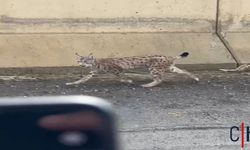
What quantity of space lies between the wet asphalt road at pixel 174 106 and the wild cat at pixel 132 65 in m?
0.16

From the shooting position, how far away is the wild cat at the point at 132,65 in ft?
31.0

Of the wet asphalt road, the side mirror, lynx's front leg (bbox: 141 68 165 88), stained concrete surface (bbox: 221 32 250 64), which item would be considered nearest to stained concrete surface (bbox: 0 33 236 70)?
stained concrete surface (bbox: 221 32 250 64)

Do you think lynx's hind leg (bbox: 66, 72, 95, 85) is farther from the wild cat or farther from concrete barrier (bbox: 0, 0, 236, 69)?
concrete barrier (bbox: 0, 0, 236, 69)

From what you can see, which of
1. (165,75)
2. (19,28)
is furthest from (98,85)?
(19,28)

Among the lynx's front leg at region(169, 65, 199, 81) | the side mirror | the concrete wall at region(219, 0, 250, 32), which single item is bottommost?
the lynx's front leg at region(169, 65, 199, 81)

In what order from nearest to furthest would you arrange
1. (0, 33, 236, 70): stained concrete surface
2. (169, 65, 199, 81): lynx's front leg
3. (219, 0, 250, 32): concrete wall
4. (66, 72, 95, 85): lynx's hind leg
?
(66, 72, 95, 85): lynx's hind leg < (169, 65, 199, 81): lynx's front leg < (0, 33, 236, 70): stained concrete surface < (219, 0, 250, 32): concrete wall

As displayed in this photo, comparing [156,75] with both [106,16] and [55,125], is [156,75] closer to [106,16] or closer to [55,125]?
[106,16]

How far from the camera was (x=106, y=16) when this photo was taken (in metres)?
10.9

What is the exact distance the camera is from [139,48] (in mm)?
10461

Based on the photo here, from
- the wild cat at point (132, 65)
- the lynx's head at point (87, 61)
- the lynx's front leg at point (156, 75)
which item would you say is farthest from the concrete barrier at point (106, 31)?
the lynx's front leg at point (156, 75)

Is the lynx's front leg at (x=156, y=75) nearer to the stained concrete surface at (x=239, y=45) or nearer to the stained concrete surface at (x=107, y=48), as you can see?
the stained concrete surface at (x=107, y=48)

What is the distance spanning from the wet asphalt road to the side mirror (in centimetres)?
498

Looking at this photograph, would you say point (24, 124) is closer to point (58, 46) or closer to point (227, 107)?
point (227, 107)

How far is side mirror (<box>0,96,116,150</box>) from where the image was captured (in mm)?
972
